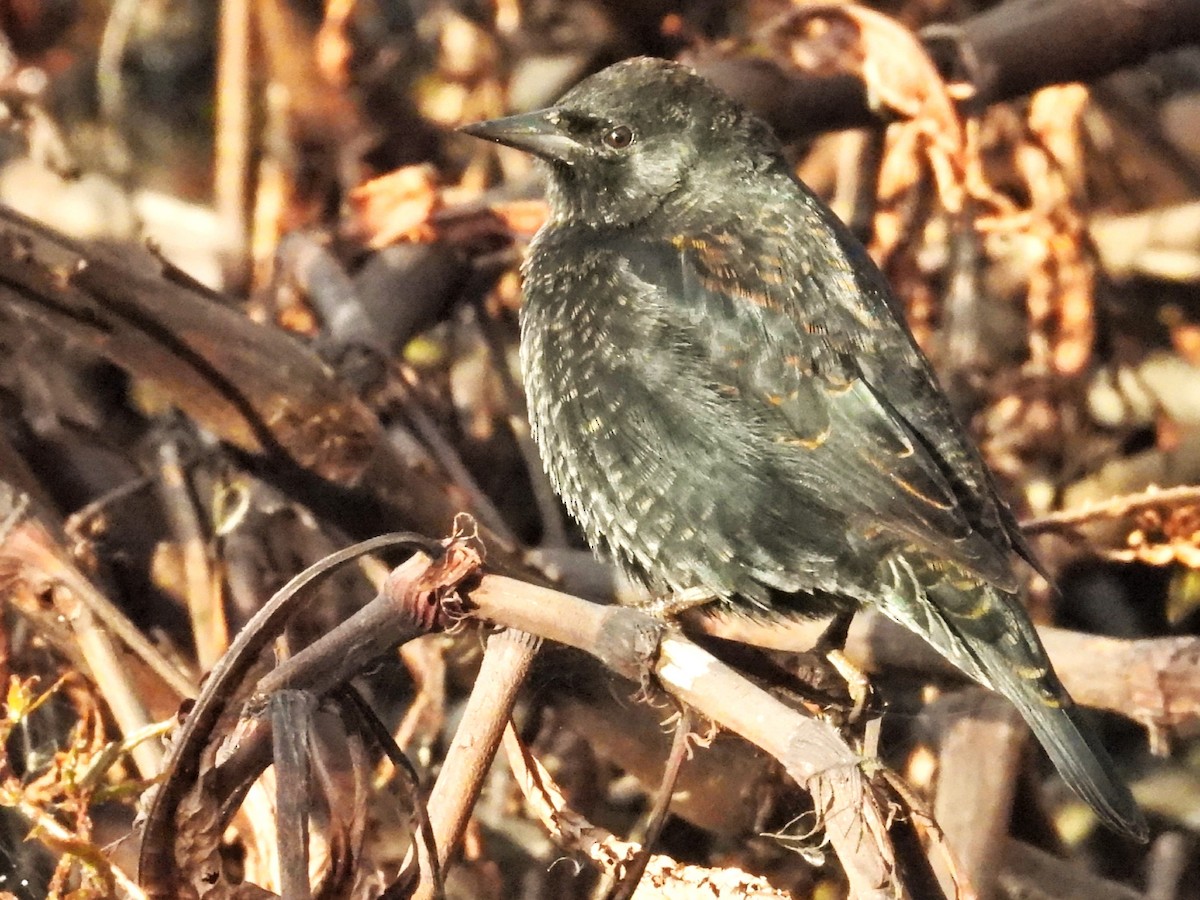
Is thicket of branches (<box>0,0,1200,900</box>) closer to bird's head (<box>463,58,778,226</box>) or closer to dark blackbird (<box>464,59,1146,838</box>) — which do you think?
dark blackbird (<box>464,59,1146,838</box>)

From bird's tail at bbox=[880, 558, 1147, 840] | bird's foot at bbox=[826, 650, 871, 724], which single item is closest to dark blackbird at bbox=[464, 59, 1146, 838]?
bird's tail at bbox=[880, 558, 1147, 840]

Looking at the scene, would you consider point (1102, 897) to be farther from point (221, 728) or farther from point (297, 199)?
point (297, 199)

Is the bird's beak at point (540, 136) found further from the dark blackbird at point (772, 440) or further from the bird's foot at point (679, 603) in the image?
the bird's foot at point (679, 603)

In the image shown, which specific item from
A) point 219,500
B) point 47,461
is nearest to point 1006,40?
point 219,500

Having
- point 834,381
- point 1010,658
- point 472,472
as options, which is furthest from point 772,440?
point 472,472

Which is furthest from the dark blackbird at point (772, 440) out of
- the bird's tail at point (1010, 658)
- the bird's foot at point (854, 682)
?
the bird's foot at point (854, 682)

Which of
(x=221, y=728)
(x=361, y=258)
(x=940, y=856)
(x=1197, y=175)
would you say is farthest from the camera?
(x=1197, y=175)

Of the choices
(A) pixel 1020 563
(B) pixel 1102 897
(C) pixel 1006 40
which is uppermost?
(C) pixel 1006 40
